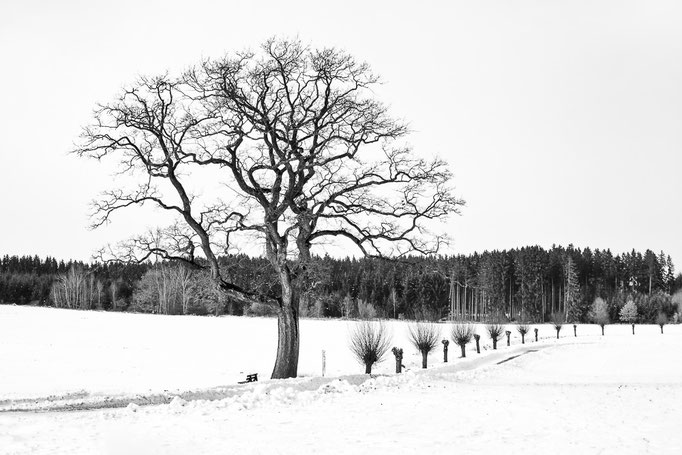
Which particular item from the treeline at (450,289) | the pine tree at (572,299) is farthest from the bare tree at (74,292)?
the pine tree at (572,299)

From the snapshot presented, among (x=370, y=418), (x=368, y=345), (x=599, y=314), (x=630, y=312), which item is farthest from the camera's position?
(x=630, y=312)

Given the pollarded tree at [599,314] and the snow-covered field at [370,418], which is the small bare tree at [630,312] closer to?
the pollarded tree at [599,314]

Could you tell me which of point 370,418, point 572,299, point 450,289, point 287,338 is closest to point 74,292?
point 450,289

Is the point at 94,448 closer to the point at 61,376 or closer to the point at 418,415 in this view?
the point at 418,415

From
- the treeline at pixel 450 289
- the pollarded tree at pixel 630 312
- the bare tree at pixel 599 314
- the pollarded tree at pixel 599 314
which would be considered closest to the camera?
the pollarded tree at pixel 599 314

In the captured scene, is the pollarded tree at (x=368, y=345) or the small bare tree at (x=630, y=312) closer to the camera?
the pollarded tree at (x=368, y=345)

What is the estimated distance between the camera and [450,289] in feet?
381

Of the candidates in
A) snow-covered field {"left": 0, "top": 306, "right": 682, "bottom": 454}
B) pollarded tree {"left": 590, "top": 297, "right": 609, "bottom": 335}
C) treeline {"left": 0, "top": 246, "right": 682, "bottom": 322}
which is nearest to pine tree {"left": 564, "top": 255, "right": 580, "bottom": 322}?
treeline {"left": 0, "top": 246, "right": 682, "bottom": 322}

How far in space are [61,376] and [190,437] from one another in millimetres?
27189

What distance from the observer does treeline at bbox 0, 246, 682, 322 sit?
102438 millimetres

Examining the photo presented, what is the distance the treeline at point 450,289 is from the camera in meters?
102

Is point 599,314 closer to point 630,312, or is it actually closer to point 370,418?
point 630,312

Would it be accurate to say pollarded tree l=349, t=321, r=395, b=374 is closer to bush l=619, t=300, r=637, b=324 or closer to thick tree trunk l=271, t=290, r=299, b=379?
thick tree trunk l=271, t=290, r=299, b=379

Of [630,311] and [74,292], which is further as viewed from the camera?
[74,292]
